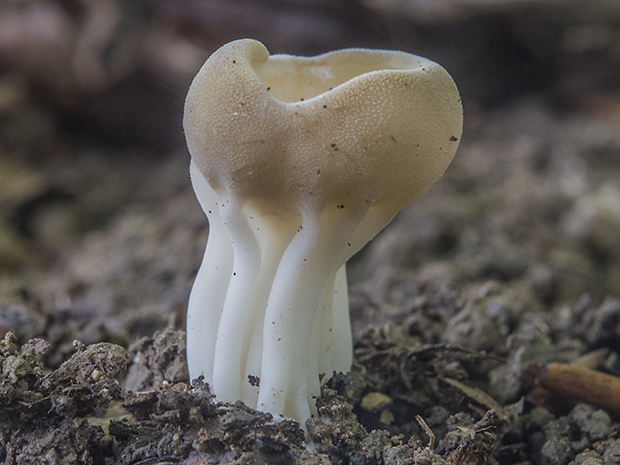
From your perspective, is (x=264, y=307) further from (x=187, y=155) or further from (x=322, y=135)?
(x=187, y=155)

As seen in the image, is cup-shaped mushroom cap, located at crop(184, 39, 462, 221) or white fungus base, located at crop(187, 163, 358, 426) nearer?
cup-shaped mushroom cap, located at crop(184, 39, 462, 221)

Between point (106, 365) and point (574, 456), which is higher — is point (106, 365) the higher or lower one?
the higher one

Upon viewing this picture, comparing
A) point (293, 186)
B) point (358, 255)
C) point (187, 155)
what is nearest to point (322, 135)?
point (293, 186)

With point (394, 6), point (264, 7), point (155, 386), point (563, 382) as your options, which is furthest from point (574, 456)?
point (394, 6)

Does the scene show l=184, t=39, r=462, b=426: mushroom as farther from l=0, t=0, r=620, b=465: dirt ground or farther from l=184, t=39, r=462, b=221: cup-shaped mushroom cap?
l=0, t=0, r=620, b=465: dirt ground

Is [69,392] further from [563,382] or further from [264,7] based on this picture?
[264,7]

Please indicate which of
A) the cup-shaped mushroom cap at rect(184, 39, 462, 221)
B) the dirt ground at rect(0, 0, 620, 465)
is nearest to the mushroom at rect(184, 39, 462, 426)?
the cup-shaped mushroom cap at rect(184, 39, 462, 221)
